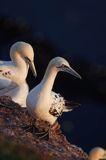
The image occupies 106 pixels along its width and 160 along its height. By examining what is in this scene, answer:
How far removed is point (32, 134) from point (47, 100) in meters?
0.62

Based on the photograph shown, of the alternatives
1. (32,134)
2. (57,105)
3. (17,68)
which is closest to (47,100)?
(57,105)

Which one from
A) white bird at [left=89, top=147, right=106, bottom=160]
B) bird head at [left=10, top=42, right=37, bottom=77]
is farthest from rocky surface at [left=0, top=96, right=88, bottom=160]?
bird head at [left=10, top=42, right=37, bottom=77]

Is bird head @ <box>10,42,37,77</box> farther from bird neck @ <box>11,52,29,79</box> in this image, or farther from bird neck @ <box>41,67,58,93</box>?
bird neck @ <box>41,67,58,93</box>

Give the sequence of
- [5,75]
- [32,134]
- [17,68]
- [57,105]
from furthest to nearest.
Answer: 1. [17,68]
2. [5,75]
3. [57,105]
4. [32,134]

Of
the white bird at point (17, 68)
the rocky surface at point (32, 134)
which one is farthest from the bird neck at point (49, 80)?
the white bird at point (17, 68)

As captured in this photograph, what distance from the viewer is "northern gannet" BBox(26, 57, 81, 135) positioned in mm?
15102

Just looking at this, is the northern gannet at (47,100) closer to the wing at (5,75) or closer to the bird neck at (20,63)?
the wing at (5,75)

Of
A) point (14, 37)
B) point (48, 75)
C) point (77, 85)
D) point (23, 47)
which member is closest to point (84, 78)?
point (77, 85)

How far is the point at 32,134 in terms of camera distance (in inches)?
591

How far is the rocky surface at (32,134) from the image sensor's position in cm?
1412

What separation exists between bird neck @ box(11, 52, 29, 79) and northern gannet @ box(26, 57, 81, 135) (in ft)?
5.91

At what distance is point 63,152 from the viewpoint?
14.6 m

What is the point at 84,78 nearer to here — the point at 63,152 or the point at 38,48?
the point at 38,48

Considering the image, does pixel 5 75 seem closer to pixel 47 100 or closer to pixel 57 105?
pixel 57 105
